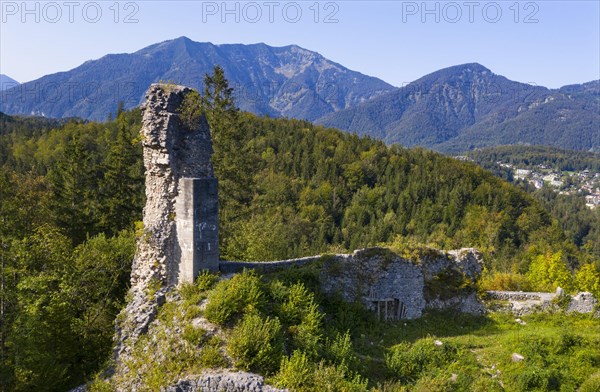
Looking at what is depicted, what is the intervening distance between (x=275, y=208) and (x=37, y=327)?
167ft

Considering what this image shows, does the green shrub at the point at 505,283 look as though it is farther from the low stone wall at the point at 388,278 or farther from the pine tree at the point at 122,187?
the pine tree at the point at 122,187

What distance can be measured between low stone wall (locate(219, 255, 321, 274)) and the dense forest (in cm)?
397

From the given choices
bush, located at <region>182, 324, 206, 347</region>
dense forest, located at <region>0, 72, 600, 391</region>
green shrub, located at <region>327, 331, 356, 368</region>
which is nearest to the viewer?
bush, located at <region>182, 324, 206, 347</region>

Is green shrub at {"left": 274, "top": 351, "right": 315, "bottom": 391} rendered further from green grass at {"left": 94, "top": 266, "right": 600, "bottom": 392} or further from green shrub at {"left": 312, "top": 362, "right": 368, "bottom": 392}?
green shrub at {"left": 312, "top": 362, "right": 368, "bottom": 392}

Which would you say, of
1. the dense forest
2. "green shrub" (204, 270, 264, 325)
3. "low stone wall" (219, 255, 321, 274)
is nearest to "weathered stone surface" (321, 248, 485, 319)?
"low stone wall" (219, 255, 321, 274)

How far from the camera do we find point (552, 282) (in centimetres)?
3050

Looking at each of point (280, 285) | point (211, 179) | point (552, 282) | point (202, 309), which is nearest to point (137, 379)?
point (202, 309)

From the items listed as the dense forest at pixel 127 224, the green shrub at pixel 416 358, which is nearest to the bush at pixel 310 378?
the green shrub at pixel 416 358

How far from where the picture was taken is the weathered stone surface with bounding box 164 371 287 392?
32.6 ft

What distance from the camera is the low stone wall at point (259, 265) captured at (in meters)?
14.0

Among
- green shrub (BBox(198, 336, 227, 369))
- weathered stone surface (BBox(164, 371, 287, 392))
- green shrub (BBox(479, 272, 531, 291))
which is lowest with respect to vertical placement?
green shrub (BBox(479, 272, 531, 291))

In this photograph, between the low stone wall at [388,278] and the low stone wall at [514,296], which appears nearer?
the low stone wall at [388,278]

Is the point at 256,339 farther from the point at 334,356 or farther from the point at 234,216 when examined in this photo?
the point at 234,216

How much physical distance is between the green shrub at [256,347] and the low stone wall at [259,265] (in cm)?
297
